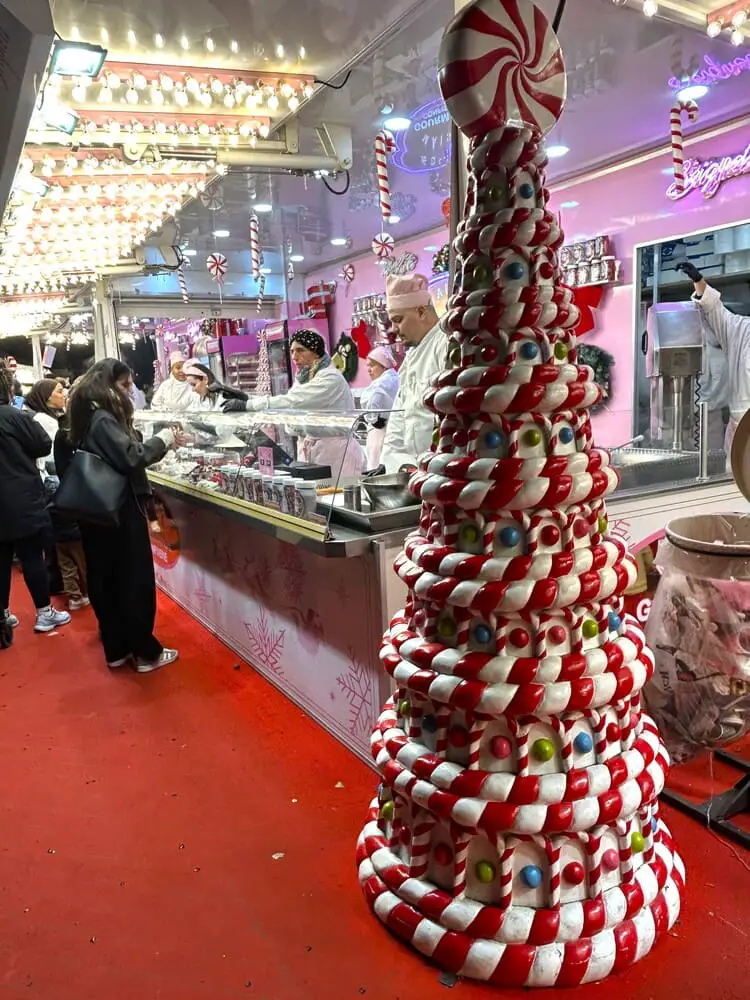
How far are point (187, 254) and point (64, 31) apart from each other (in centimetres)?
617

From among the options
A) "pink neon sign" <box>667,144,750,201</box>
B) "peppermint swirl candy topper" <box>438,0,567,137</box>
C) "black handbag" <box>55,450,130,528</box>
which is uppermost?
"pink neon sign" <box>667,144,750,201</box>

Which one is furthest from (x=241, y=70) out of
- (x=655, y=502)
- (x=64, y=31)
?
(x=655, y=502)

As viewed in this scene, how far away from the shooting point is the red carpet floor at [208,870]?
184cm

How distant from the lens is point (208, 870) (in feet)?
7.52

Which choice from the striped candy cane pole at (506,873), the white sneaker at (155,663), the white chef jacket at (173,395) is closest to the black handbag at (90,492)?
the white sneaker at (155,663)

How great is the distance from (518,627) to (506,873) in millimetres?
610

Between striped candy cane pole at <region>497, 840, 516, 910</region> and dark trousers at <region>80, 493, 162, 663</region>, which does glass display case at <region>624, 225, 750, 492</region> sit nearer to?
striped candy cane pole at <region>497, 840, 516, 910</region>

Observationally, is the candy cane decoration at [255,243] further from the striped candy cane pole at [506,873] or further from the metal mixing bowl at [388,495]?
the striped candy cane pole at [506,873]

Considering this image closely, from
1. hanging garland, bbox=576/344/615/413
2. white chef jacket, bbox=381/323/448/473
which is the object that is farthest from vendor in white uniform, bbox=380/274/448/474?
hanging garland, bbox=576/344/615/413

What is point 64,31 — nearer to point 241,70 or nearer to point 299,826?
point 241,70

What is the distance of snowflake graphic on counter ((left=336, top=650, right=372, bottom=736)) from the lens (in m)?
2.83

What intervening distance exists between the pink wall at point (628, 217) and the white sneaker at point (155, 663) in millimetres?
3783

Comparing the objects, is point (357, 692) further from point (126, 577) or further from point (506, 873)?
point (126, 577)

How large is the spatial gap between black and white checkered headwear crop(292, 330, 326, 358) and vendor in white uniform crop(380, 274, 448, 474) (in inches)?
67.2
